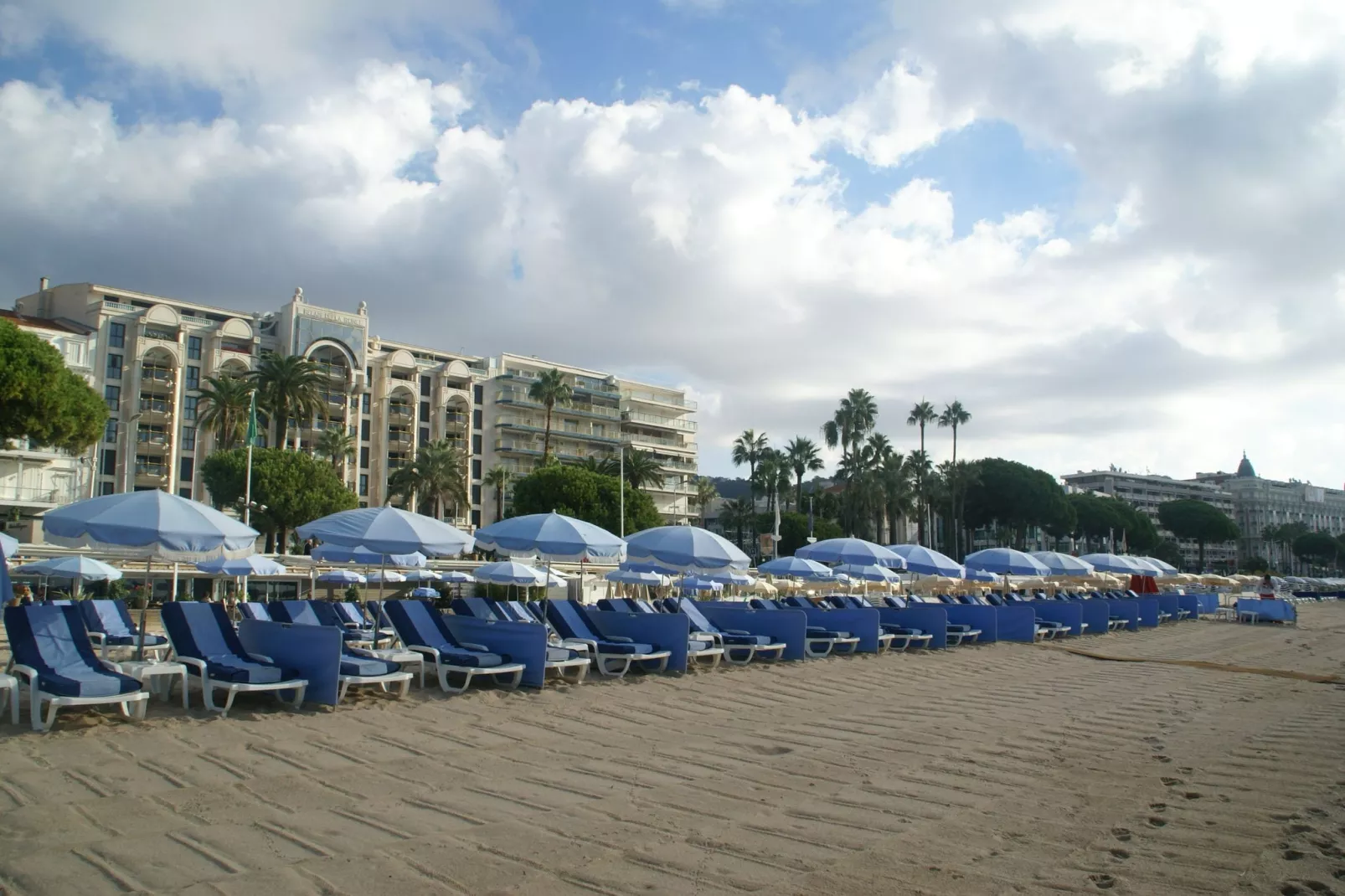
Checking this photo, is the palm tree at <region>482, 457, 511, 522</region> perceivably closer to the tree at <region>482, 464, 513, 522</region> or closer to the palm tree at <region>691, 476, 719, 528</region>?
the tree at <region>482, 464, 513, 522</region>

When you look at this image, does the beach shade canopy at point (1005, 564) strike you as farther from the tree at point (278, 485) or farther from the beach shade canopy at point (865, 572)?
the tree at point (278, 485)

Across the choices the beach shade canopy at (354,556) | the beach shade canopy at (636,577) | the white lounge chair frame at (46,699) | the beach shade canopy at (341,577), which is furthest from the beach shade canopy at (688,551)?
the beach shade canopy at (341,577)

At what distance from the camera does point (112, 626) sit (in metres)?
13.5

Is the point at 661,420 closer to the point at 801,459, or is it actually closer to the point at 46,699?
the point at 801,459

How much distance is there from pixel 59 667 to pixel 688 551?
337 inches

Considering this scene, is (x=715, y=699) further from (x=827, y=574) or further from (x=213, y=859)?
(x=827, y=574)

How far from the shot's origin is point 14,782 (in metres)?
5.91

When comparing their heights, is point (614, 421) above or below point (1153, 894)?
above

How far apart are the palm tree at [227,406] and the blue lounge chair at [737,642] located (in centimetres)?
4182

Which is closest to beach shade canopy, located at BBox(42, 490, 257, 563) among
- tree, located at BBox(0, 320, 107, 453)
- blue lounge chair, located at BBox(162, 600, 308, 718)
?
blue lounge chair, located at BBox(162, 600, 308, 718)

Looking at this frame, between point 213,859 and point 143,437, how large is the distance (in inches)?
2474

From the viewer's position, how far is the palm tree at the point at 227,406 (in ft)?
165

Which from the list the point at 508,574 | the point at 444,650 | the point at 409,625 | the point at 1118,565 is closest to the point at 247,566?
the point at 508,574

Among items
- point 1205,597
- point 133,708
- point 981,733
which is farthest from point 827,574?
point 1205,597
